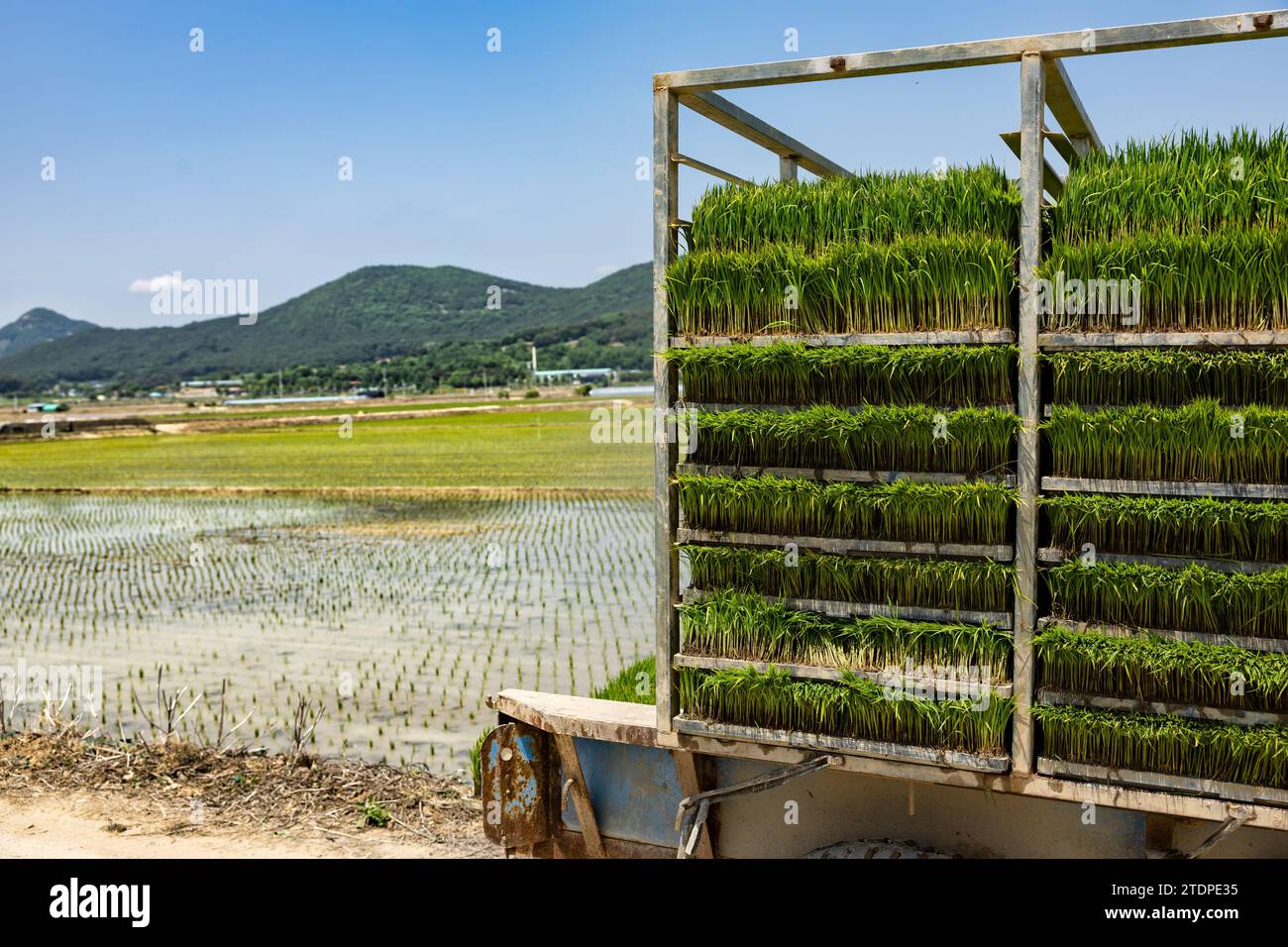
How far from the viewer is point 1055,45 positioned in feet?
12.4

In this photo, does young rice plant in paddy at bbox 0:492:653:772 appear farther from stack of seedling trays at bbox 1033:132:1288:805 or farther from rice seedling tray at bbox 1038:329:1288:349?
rice seedling tray at bbox 1038:329:1288:349

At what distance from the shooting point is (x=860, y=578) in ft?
13.8

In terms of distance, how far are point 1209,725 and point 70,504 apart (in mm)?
29762

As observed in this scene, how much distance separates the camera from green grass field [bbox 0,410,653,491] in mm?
31812

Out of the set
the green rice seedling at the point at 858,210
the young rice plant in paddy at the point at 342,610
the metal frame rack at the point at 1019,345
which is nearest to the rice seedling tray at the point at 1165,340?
the metal frame rack at the point at 1019,345

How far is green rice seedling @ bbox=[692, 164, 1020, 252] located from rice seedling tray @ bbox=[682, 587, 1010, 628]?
1377 millimetres

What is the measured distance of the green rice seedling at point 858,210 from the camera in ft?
13.1

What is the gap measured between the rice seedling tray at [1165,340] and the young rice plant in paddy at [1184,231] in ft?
0.18

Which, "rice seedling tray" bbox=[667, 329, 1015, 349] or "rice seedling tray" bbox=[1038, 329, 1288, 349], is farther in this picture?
"rice seedling tray" bbox=[667, 329, 1015, 349]

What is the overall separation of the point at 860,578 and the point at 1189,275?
1.56 metres

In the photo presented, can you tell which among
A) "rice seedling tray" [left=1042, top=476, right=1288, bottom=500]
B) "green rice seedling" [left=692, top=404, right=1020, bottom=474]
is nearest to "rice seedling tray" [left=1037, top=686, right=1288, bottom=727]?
"rice seedling tray" [left=1042, top=476, right=1288, bottom=500]

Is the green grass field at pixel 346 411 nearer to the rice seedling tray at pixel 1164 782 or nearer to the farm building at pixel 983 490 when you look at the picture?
the farm building at pixel 983 490

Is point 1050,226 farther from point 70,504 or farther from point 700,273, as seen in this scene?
point 70,504
